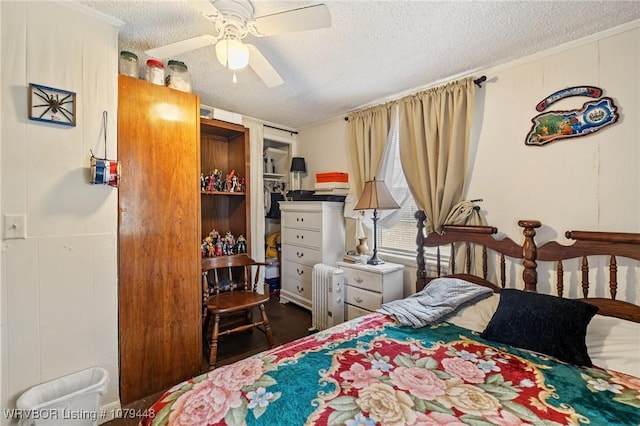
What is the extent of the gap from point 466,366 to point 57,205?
2267 mm

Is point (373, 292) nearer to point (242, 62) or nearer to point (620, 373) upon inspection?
point (620, 373)

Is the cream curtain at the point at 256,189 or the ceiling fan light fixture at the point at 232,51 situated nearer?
the ceiling fan light fixture at the point at 232,51

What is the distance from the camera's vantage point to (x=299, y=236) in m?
3.37

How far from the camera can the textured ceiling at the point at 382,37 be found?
59.3 inches

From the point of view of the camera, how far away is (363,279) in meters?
2.54

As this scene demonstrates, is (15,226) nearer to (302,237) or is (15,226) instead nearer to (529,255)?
(302,237)

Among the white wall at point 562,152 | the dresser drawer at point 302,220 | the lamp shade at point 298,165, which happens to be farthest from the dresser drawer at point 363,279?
the lamp shade at point 298,165

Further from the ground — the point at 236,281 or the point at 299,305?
the point at 236,281

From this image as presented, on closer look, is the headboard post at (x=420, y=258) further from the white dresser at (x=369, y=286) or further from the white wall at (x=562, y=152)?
the white wall at (x=562, y=152)

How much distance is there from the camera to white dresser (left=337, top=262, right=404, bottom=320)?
2.42 meters

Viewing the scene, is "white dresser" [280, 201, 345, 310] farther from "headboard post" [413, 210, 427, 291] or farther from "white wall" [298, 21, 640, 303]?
"white wall" [298, 21, 640, 303]

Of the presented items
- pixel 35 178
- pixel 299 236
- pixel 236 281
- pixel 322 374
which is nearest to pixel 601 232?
pixel 322 374

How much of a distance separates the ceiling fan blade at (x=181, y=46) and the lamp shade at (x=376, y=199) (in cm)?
169

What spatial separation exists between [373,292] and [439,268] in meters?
0.61
